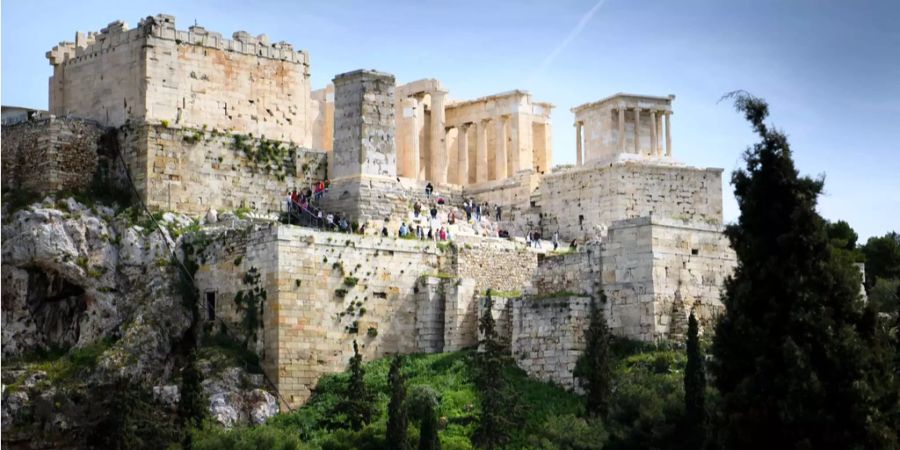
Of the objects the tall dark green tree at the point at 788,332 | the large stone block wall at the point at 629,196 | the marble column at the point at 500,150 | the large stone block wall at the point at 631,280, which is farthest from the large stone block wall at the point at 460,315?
the tall dark green tree at the point at 788,332

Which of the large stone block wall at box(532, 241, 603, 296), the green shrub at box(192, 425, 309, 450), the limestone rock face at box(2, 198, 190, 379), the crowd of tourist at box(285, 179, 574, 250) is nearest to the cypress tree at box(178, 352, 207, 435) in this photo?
the green shrub at box(192, 425, 309, 450)

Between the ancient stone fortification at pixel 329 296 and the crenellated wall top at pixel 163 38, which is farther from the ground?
the crenellated wall top at pixel 163 38

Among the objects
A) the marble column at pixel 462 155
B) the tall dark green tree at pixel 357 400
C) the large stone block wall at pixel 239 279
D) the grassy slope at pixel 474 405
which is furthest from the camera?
the marble column at pixel 462 155

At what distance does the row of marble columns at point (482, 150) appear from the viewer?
68438mm

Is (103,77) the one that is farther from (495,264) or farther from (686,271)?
(686,271)

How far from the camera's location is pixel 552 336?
169 feet

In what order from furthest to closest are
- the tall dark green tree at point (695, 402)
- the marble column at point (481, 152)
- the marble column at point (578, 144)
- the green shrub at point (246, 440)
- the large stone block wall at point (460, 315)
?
1. the marble column at point (481, 152)
2. the marble column at point (578, 144)
3. the large stone block wall at point (460, 315)
4. the green shrub at point (246, 440)
5. the tall dark green tree at point (695, 402)

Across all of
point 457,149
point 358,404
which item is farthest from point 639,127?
point 358,404

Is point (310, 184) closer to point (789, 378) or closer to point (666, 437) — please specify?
point (666, 437)

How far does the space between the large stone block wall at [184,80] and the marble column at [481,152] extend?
8387 mm

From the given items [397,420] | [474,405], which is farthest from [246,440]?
[474,405]

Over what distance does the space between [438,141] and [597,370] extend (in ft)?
70.6

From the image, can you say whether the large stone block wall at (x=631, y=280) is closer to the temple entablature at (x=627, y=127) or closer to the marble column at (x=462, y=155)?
the temple entablature at (x=627, y=127)

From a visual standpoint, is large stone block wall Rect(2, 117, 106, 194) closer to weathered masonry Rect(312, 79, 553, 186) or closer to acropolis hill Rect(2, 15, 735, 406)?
acropolis hill Rect(2, 15, 735, 406)
